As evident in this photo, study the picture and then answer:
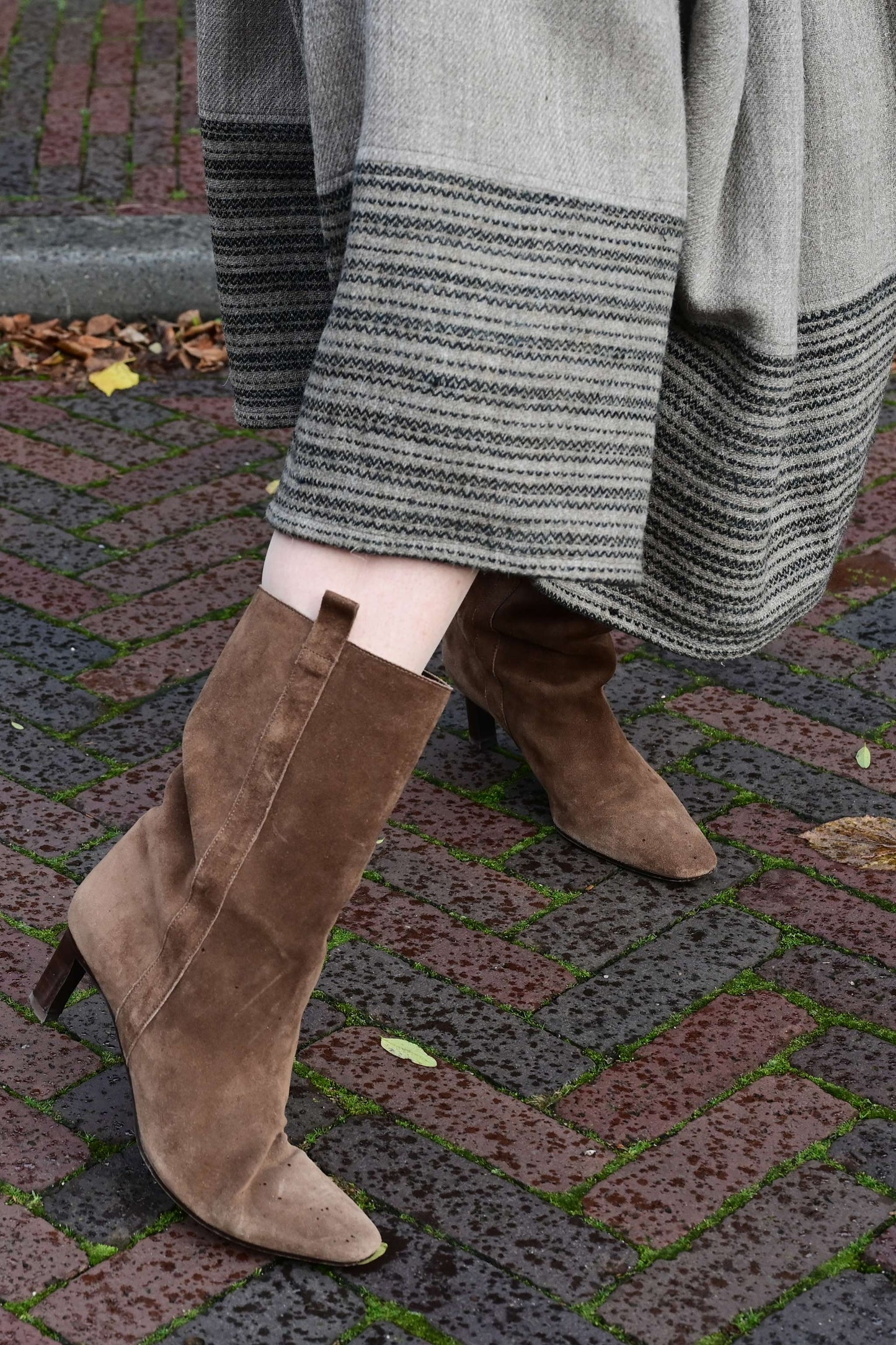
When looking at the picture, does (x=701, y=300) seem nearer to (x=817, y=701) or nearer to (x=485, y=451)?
(x=485, y=451)

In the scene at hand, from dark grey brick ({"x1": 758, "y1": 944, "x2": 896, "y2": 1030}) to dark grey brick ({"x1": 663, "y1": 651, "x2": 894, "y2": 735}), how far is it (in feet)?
2.04

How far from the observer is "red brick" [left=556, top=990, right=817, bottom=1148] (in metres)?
1.87

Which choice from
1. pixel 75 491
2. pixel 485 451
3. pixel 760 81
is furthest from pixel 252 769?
pixel 75 491

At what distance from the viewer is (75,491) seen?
11.1 feet

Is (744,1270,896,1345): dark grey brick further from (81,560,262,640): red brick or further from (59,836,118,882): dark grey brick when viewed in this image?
(81,560,262,640): red brick

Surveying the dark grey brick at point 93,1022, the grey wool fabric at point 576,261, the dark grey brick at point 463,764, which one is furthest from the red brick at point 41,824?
the grey wool fabric at point 576,261

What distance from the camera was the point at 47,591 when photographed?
9.93ft

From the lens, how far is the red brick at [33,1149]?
1745 millimetres

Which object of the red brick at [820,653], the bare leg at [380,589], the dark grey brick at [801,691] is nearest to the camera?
the bare leg at [380,589]

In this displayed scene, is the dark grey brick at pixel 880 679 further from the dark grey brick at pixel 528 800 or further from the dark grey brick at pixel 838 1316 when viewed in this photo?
the dark grey brick at pixel 838 1316

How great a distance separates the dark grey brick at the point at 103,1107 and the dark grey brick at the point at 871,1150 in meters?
0.75

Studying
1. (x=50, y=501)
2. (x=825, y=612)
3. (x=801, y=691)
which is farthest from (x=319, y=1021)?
(x=50, y=501)

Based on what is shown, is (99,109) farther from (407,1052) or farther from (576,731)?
(407,1052)

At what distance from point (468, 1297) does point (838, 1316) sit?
13.8 inches
